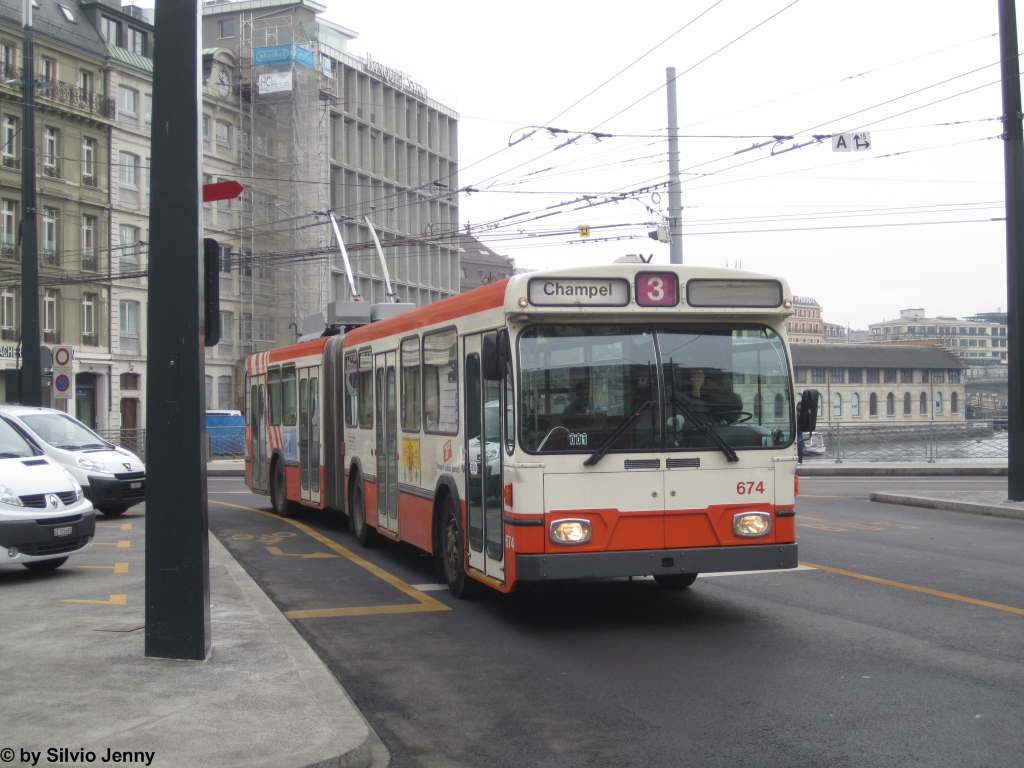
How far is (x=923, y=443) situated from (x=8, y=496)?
2545 cm

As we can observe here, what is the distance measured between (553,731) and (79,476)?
13229mm

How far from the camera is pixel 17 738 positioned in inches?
209

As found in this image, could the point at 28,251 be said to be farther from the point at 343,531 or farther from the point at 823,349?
the point at 823,349

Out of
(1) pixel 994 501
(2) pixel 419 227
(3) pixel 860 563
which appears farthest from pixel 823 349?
(3) pixel 860 563

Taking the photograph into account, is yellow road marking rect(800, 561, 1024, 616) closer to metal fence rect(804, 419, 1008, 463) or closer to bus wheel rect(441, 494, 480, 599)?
bus wheel rect(441, 494, 480, 599)

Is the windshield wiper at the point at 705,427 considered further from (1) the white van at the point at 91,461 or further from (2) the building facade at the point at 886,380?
(2) the building facade at the point at 886,380

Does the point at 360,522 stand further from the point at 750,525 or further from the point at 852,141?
the point at 852,141

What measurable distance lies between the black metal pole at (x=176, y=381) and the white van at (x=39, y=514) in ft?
13.0

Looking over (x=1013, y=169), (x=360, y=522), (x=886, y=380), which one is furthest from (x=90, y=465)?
(x=886, y=380)

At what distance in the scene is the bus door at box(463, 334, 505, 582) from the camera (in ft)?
29.4

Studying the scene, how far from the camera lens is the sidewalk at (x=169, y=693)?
5.27 metres

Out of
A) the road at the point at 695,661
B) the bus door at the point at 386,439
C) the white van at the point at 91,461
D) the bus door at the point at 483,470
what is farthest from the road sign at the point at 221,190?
the white van at the point at 91,461

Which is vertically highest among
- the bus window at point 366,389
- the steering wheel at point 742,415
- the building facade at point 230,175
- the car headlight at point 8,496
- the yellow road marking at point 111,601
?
the building facade at point 230,175

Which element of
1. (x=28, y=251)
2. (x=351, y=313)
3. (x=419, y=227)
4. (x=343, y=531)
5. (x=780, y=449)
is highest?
(x=419, y=227)
